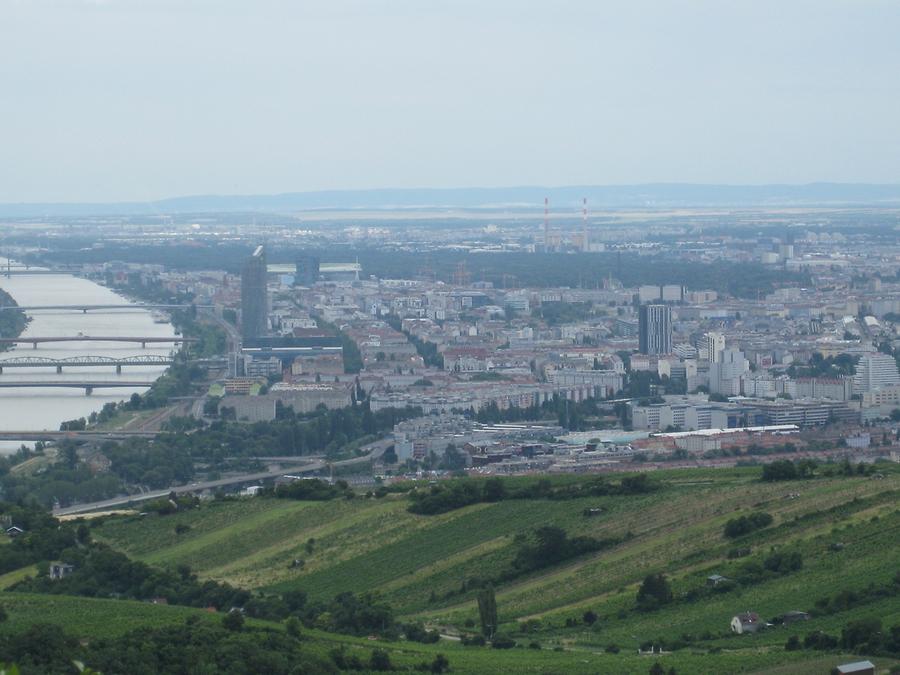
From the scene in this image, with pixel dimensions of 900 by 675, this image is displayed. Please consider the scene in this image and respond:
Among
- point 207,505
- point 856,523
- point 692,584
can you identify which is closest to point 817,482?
point 856,523

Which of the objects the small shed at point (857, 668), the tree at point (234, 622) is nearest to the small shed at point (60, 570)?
the tree at point (234, 622)

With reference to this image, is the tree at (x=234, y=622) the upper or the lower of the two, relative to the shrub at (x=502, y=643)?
upper

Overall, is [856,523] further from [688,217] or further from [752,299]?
[688,217]

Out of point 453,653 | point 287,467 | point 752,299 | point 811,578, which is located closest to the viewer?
point 453,653

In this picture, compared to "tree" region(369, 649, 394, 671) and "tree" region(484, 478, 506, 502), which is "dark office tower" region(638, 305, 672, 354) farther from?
"tree" region(369, 649, 394, 671)

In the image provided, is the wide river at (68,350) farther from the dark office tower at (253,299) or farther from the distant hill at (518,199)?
the distant hill at (518,199)

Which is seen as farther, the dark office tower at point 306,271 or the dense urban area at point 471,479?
the dark office tower at point 306,271

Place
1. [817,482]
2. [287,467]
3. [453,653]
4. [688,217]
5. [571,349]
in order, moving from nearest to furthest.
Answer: [453,653], [817,482], [287,467], [571,349], [688,217]

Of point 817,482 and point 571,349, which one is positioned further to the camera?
point 571,349

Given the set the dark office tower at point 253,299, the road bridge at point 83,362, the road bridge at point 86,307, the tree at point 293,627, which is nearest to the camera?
the tree at point 293,627
